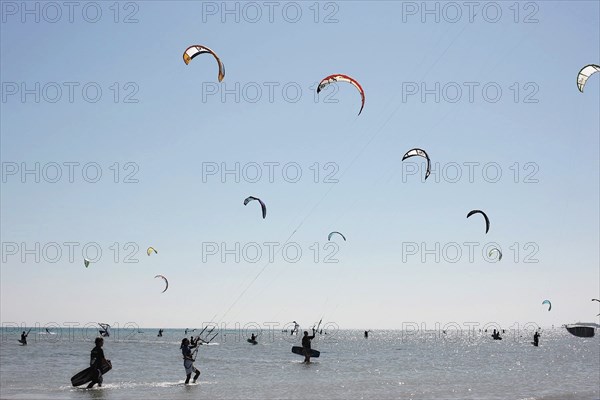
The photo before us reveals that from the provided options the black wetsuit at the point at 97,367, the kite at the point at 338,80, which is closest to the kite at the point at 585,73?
the kite at the point at 338,80

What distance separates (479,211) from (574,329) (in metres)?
27.2

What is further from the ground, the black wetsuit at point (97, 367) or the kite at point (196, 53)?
the kite at point (196, 53)

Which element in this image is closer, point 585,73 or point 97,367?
point 97,367

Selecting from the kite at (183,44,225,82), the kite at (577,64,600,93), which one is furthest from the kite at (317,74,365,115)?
the kite at (577,64,600,93)

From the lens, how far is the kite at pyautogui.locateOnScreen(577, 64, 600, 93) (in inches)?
755

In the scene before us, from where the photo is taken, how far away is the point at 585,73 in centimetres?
1983

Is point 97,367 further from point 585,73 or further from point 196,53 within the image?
point 585,73

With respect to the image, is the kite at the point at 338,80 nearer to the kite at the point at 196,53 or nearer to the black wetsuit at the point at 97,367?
the kite at the point at 196,53

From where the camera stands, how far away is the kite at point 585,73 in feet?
62.9

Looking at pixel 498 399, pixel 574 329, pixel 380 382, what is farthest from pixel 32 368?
pixel 574 329

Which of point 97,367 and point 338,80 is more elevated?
point 338,80

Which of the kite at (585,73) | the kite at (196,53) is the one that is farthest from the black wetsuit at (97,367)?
the kite at (585,73)

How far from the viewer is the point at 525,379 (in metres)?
27.0

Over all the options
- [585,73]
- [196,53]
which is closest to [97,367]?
[196,53]
